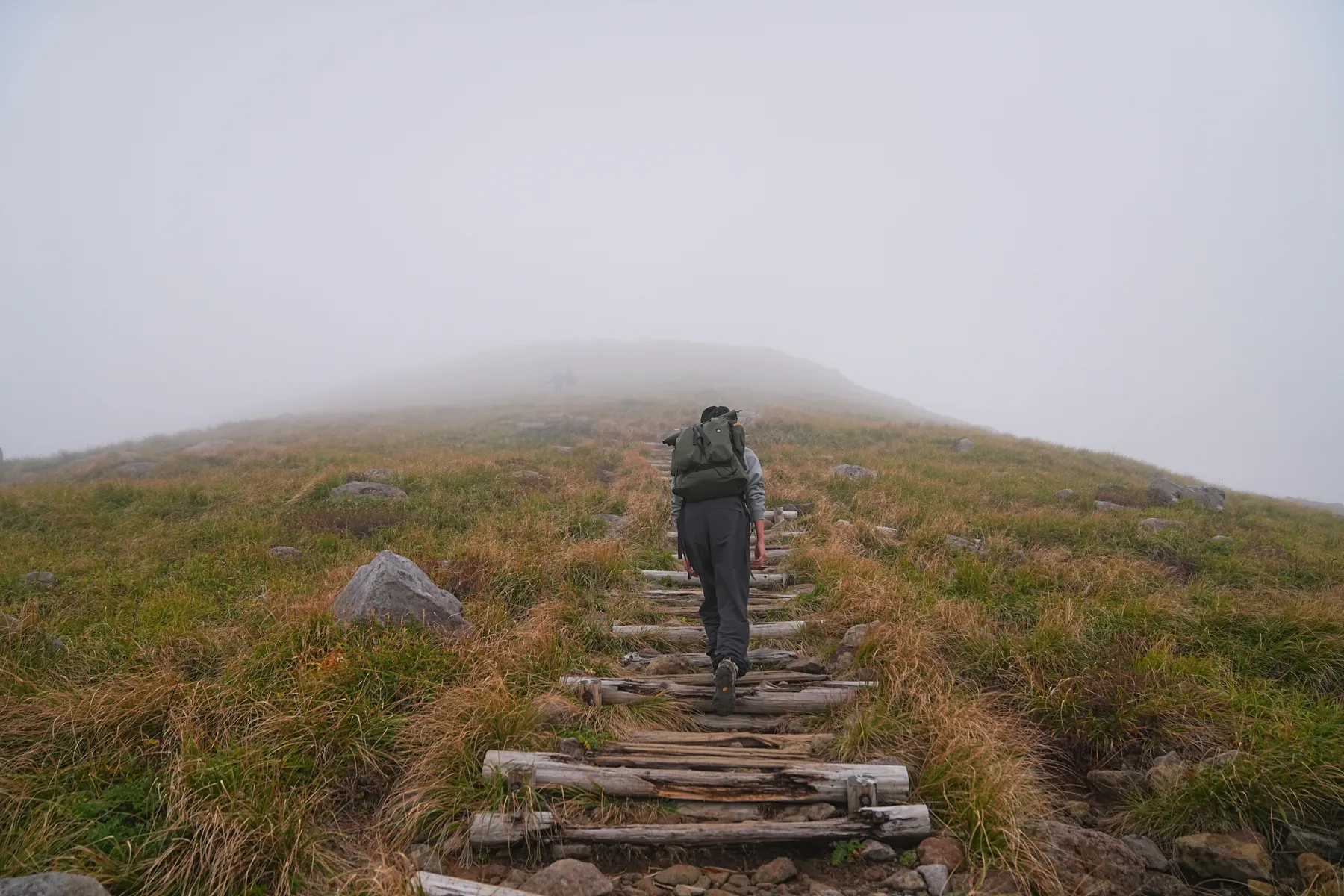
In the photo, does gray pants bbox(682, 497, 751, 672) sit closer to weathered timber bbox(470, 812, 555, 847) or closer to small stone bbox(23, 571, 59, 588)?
weathered timber bbox(470, 812, 555, 847)

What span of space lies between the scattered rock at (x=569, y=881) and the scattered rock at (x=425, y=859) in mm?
A: 642

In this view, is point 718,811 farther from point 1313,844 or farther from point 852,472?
point 852,472

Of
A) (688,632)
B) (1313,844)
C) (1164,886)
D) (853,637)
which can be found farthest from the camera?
(688,632)

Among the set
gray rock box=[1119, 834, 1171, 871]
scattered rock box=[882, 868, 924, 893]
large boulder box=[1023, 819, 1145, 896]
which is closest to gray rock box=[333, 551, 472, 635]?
scattered rock box=[882, 868, 924, 893]

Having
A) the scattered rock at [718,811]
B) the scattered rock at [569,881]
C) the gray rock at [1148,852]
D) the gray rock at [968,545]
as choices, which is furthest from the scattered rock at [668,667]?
the gray rock at [968,545]

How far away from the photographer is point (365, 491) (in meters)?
13.6

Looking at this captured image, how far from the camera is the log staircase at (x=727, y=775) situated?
12.8 feet

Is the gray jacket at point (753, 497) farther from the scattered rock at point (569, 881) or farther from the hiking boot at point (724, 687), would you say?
the scattered rock at point (569, 881)

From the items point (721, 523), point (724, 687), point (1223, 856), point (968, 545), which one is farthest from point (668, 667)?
point (968, 545)

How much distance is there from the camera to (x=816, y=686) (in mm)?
5805

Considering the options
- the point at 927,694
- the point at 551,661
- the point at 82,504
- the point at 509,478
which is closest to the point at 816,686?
the point at 927,694

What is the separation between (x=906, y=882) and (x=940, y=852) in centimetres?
37

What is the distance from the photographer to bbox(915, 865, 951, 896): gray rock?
11.5 feet

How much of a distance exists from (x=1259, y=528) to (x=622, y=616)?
45.0 feet
